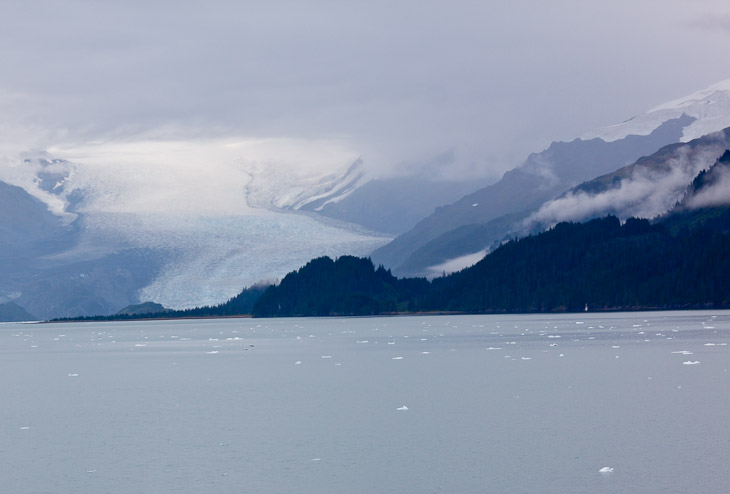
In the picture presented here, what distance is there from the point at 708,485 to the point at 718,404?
13299 millimetres

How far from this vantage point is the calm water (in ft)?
80.5

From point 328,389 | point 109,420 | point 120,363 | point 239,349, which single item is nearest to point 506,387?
point 328,389

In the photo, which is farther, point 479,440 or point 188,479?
point 479,440

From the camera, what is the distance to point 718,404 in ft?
116

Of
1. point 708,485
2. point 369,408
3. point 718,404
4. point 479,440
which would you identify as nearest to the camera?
point 708,485

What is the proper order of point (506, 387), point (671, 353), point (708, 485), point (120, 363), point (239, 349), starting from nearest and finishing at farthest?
1. point (708, 485)
2. point (506, 387)
3. point (671, 353)
4. point (120, 363)
5. point (239, 349)

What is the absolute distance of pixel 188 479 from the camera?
25016mm

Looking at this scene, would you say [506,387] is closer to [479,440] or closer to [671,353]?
[479,440]

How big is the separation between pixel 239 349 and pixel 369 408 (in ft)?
162

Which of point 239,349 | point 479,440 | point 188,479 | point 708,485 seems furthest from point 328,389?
point 239,349

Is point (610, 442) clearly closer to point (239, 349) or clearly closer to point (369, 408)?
point (369, 408)

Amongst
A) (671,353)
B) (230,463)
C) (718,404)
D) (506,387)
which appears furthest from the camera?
(671,353)

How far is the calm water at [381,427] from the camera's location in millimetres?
24547

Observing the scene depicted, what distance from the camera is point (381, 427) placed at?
107 ft
